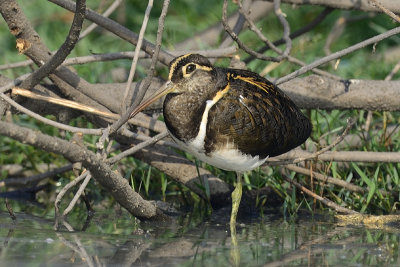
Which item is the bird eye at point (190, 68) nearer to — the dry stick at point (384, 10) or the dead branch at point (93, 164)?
the dead branch at point (93, 164)

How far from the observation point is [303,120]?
5324 millimetres

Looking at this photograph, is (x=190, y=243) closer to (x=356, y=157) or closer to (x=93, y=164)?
(x=93, y=164)

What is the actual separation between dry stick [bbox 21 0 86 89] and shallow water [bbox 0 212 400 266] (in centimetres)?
87

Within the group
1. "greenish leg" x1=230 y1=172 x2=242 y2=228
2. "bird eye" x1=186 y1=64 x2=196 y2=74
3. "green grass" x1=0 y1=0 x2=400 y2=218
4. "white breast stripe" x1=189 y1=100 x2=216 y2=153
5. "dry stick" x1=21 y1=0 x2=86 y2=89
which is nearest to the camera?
"dry stick" x1=21 y1=0 x2=86 y2=89

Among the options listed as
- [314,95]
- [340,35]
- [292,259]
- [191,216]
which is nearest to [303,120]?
[314,95]

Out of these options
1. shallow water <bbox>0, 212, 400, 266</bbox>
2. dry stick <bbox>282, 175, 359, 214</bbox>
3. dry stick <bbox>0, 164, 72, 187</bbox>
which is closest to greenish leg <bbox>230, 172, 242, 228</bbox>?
shallow water <bbox>0, 212, 400, 266</bbox>

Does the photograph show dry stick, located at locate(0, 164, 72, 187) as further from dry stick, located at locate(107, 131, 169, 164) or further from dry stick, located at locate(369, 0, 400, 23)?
dry stick, located at locate(369, 0, 400, 23)

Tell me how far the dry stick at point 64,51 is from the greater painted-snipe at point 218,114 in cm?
53

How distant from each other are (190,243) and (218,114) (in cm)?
76

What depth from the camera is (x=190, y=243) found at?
14.9ft

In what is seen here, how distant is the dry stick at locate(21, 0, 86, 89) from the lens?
14.6 ft

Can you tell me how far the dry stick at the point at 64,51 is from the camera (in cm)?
445

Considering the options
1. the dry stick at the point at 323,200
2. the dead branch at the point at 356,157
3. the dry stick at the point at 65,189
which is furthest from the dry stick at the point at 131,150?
the dry stick at the point at 323,200

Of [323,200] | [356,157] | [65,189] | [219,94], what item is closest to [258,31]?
[219,94]
